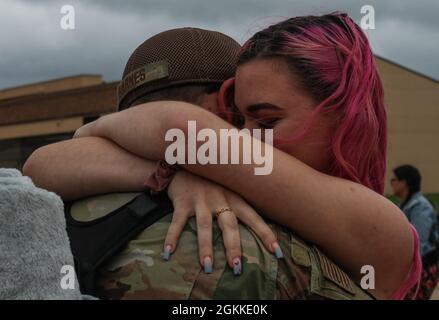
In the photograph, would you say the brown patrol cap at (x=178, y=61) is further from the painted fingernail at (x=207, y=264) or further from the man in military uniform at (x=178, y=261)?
the painted fingernail at (x=207, y=264)

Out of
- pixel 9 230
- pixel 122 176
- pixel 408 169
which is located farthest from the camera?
pixel 408 169

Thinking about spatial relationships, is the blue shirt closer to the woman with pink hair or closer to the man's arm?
the woman with pink hair

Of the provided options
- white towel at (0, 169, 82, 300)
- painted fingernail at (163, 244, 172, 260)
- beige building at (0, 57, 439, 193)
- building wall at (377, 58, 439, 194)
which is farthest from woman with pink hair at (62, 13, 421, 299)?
building wall at (377, 58, 439, 194)

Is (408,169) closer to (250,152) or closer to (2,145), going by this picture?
(250,152)

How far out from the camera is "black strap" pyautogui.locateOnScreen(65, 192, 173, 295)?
4.12 ft

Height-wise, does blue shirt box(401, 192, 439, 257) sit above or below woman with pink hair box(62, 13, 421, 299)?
below

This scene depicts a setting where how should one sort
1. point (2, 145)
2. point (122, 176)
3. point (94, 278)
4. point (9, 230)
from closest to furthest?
point (9, 230), point (94, 278), point (122, 176), point (2, 145)

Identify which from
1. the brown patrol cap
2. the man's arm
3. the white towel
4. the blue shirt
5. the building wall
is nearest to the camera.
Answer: the white towel

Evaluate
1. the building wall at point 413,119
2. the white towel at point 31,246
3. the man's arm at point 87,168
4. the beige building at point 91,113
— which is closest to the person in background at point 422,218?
the man's arm at point 87,168

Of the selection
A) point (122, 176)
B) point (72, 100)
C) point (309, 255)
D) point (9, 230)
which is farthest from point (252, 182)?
point (72, 100)

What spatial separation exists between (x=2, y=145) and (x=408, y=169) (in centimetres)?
2000

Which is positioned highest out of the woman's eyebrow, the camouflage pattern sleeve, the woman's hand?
the woman's eyebrow

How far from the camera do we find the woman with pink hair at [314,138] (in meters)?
1.27

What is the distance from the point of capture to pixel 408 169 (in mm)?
6980
